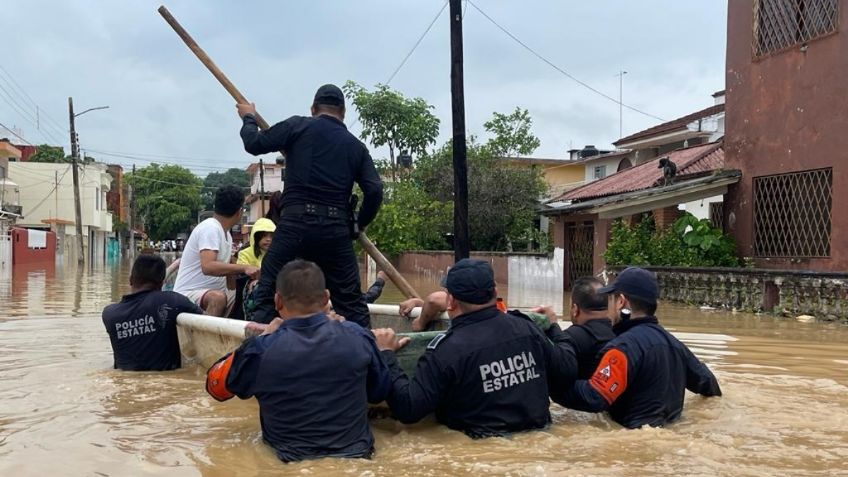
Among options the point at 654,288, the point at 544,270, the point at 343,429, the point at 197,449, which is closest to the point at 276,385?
the point at 343,429

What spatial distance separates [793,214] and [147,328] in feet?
38.7

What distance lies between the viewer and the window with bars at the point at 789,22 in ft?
43.7

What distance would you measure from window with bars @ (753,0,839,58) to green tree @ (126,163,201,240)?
71057 millimetres

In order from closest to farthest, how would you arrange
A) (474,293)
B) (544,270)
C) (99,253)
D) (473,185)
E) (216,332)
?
(474,293) < (216,332) < (544,270) < (473,185) < (99,253)

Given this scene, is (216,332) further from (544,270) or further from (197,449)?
(544,270)

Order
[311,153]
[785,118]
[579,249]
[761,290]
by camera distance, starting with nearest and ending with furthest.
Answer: [311,153] < [761,290] < [785,118] < [579,249]

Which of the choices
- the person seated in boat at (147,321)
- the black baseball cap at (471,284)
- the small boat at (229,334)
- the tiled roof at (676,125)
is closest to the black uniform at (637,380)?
the black baseball cap at (471,284)

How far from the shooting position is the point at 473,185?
2928 centimetres

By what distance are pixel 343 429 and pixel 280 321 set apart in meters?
0.62

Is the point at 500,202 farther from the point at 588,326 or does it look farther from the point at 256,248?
the point at 588,326

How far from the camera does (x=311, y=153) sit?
4.88 metres

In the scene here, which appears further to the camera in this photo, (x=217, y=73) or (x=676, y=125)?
(x=676, y=125)

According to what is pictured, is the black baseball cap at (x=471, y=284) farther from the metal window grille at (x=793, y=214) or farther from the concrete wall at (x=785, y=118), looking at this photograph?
the metal window grille at (x=793, y=214)

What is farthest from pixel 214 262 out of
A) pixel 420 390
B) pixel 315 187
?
pixel 420 390
